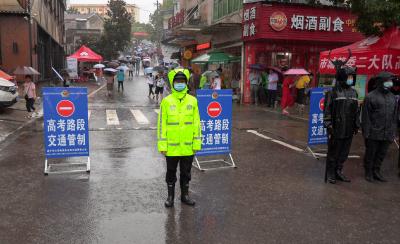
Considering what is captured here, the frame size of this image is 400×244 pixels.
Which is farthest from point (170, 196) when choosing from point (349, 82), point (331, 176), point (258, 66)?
point (258, 66)

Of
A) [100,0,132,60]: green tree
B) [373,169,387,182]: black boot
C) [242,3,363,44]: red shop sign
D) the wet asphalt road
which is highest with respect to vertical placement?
[100,0,132,60]: green tree

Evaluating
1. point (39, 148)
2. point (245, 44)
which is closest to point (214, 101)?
point (39, 148)

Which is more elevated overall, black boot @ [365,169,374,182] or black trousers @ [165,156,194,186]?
black trousers @ [165,156,194,186]

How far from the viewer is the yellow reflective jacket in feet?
18.3

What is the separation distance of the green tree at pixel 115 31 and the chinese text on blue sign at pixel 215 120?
46.5 m

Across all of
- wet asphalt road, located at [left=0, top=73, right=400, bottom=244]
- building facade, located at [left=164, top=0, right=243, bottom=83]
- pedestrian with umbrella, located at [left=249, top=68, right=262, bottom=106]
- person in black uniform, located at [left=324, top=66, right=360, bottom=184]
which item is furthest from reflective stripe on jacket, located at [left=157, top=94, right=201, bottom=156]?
building facade, located at [left=164, top=0, right=243, bottom=83]

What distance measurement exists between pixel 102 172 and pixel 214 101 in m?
2.50

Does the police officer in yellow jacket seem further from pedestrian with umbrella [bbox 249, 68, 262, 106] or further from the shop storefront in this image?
pedestrian with umbrella [bbox 249, 68, 262, 106]

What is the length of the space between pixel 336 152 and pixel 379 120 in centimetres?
90

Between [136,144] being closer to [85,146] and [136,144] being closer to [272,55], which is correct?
[85,146]

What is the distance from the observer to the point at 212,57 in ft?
72.2

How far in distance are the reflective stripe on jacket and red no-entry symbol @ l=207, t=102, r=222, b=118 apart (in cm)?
229

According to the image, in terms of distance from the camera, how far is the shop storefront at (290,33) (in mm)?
19078

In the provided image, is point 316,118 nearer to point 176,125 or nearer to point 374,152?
point 374,152
